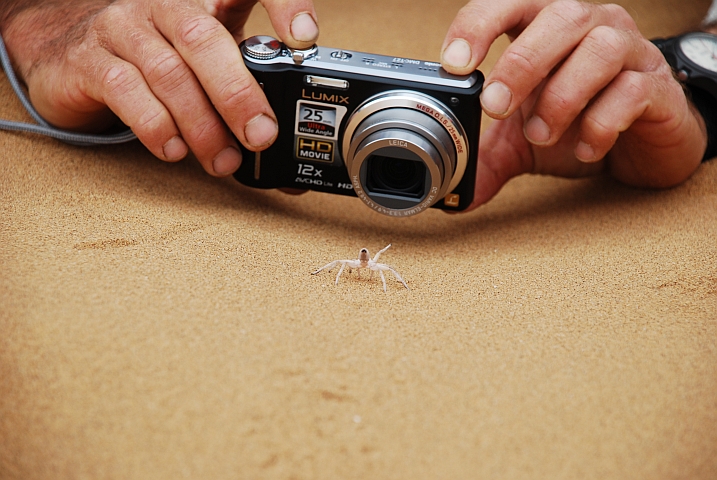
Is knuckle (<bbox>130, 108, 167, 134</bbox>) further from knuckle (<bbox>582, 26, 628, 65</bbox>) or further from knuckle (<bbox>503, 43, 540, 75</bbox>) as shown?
knuckle (<bbox>582, 26, 628, 65</bbox>)

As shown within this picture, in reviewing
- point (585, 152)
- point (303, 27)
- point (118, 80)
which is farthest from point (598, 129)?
point (118, 80)

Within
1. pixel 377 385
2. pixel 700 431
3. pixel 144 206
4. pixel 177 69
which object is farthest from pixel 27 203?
pixel 700 431

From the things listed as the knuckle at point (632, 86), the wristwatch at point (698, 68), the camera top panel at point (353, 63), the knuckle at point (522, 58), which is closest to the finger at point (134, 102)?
the camera top panel at point (353, 63)

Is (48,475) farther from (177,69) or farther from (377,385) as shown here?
(177,69)

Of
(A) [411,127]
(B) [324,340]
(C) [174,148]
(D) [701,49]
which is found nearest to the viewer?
(B) [324,340]

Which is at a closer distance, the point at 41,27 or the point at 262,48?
the point at 262,48

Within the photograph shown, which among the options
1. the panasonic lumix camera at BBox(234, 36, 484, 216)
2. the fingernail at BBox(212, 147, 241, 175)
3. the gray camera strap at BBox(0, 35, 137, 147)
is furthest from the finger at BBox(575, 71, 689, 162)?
the gray camera strap at BBox(0, 35, 137, 147)

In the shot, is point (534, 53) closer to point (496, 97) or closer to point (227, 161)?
point (496, 97)

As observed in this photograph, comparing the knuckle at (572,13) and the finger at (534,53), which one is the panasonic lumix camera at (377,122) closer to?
the finger at (534,53)
